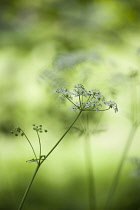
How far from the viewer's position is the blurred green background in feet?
3.42

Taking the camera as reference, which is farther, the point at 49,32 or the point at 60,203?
the point at 49,32

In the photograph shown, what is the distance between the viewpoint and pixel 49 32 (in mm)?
1159

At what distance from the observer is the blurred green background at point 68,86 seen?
1.04 m

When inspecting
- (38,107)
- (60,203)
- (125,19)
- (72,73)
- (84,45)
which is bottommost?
(60,203)

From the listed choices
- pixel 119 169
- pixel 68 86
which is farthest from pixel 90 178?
pixel 68 86

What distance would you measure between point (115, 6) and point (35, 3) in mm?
365

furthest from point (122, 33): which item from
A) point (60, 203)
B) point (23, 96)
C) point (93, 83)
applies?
point (60, 203)

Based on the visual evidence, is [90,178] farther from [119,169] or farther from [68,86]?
[68,86]

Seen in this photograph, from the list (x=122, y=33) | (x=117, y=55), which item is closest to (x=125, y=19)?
(x=122, y=33)

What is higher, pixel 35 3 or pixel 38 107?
pixel 35 3

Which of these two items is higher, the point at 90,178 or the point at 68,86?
the point at 68,86

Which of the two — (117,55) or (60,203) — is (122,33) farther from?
(60,203)

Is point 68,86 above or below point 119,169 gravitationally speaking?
above

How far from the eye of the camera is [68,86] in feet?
3.65
